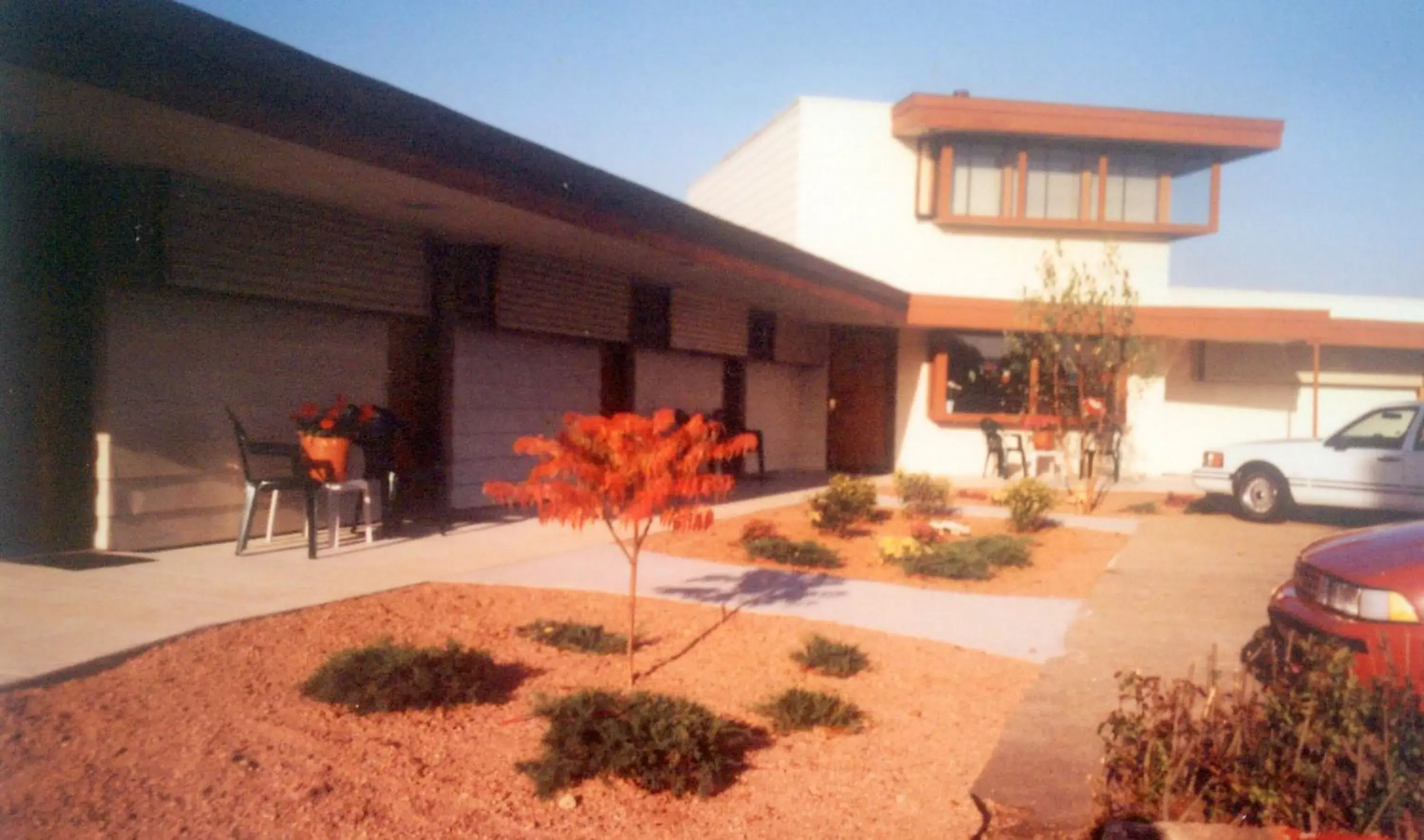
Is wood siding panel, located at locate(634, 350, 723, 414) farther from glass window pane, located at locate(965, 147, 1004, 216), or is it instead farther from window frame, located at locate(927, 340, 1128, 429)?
glass window pane, located at locate(965, 147, 1004, 216)

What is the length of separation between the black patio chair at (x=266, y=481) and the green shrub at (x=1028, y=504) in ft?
22.7

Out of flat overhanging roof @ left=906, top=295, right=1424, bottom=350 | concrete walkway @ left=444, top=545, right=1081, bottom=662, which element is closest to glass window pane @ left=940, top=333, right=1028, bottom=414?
flat overhanging roof @ left=906, top=295, right=1424, bottom=350

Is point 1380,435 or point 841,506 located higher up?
point 1380,435

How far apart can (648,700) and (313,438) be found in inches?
180

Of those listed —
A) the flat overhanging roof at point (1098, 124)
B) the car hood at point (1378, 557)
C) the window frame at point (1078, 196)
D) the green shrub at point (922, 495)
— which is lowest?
the green shrub at point (922, 495)

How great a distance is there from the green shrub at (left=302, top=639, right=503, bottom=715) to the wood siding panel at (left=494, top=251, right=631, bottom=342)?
5740 millimetres

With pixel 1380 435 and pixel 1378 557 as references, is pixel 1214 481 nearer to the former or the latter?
pixel 1380 435

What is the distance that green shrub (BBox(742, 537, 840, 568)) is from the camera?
8.74 metres

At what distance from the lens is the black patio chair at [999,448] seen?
16531mm

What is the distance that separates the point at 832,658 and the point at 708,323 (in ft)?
29.8

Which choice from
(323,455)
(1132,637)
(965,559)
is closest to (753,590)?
(965,559)

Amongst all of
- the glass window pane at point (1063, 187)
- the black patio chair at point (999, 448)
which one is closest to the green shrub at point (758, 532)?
the black patio chair at point (999, 448)

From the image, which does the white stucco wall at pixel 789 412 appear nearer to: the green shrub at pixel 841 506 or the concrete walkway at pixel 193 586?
the green shrub at pixel 841 506

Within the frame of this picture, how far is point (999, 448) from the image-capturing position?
16594 mm
